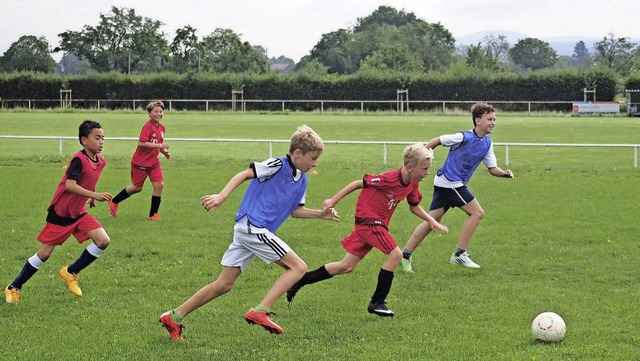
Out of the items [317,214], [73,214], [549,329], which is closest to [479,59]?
[73,214]

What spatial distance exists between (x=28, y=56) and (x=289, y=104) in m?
54.9

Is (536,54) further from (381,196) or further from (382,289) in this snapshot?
(382,289)

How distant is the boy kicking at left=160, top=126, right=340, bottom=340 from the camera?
22.8 ft

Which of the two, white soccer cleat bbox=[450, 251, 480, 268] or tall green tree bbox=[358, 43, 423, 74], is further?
tall green tree bbox=[358, 43, 423, 74]

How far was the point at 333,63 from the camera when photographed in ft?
412

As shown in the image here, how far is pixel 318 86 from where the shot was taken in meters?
71.6

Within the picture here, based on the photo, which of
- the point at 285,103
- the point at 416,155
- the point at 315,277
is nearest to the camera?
the point at 416,155

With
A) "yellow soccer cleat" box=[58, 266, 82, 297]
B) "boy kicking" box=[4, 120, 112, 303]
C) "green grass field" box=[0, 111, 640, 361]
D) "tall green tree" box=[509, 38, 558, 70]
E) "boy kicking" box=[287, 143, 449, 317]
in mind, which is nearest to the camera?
"green grass field" box=[0, 111, 640, 361]

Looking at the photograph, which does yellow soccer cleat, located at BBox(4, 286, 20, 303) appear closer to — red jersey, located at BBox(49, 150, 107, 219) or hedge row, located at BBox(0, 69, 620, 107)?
red jersey, located at BBox(49, 150, 107, 219)

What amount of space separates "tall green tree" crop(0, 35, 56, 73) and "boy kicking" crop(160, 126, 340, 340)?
10915 centimetres

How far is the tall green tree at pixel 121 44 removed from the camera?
98750mm

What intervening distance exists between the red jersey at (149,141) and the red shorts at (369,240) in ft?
22.2

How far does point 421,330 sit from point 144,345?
232 cm

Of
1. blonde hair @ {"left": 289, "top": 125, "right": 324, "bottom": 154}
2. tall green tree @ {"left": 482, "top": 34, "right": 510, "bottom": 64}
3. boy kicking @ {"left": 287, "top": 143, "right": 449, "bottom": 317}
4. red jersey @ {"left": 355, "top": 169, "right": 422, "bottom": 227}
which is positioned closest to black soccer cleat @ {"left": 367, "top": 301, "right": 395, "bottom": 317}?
boy kicking @ {"left": 287, "top": 143, "right": 449, "bottom": 317}
